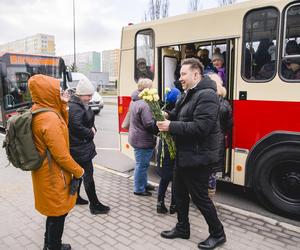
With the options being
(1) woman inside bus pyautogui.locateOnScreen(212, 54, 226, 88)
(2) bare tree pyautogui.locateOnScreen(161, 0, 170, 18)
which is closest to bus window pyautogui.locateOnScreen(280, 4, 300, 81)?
(1) woman inside bus pyautogui.locateOnScreen(212, 54, 226, 88)

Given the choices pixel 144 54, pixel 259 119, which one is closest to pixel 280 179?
pixel 259 119

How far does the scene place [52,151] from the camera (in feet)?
8.86

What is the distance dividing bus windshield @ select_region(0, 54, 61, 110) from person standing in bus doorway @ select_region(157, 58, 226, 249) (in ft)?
28.5

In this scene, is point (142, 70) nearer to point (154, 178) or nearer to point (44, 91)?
point (154, 178)

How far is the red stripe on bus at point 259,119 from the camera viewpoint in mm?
3976

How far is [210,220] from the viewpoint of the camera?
3314 mm

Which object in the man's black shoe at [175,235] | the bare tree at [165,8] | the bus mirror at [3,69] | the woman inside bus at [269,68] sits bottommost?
the man's black shoe at [175,235]

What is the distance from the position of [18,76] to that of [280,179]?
30.5 feet

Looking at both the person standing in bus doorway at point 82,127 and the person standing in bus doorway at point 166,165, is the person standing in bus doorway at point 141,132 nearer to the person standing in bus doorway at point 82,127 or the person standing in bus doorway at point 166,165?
the person standing in bus doorway at point 166,165

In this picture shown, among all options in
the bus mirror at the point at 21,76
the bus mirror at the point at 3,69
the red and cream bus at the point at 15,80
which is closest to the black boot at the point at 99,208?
the bus mirror at the point at 3,69

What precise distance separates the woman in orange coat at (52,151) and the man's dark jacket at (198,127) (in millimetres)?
1043

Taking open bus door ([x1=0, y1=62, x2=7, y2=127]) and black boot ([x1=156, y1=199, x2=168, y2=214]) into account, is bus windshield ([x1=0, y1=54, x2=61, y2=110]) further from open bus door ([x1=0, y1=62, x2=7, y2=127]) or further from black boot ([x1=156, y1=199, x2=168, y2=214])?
black boot ([x1=156, y1=199, x2=168, y2=214])

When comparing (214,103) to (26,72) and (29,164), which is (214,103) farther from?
(26,72)

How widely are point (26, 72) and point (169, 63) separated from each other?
275 inches
